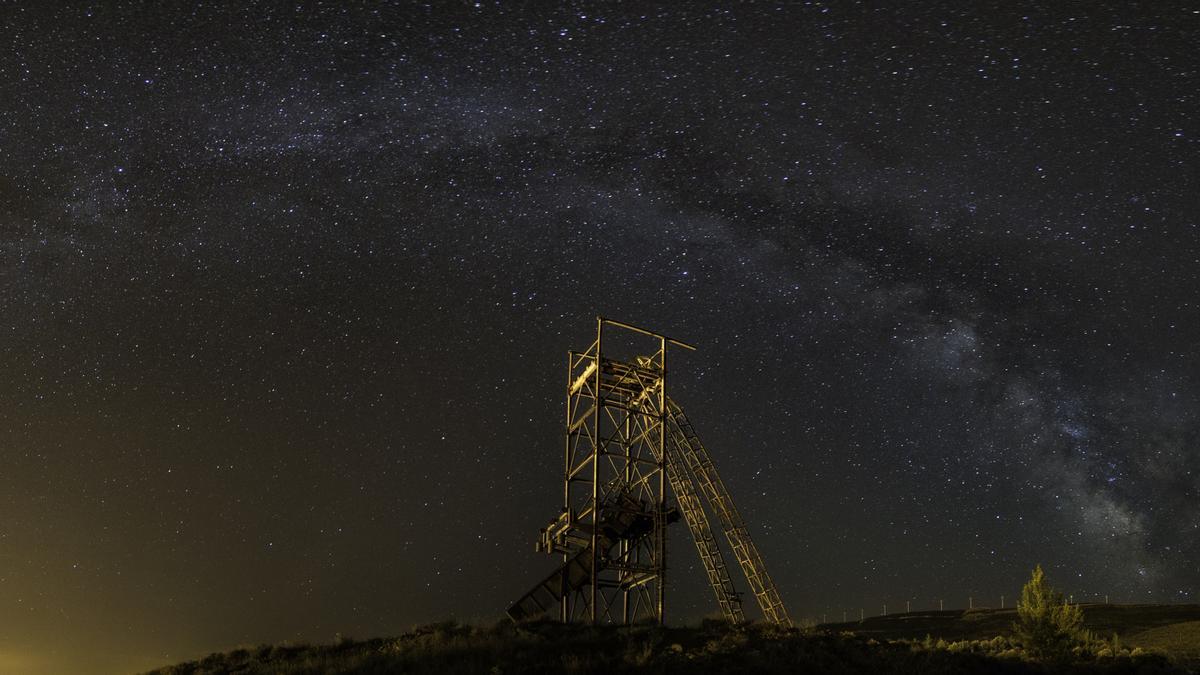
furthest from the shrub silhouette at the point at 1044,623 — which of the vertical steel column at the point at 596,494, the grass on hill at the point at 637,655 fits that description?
the vertical steel column at the point at 596,494

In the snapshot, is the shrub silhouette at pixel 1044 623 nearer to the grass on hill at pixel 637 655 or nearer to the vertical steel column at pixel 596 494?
the grass on hill at pixel 637 655

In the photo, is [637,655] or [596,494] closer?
[637,655]

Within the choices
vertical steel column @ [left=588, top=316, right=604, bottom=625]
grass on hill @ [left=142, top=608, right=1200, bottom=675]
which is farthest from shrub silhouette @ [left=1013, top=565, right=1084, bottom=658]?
vertical steel column @ [left=588, top=316, right=604, bottom=625]

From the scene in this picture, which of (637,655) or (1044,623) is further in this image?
(1044,623)

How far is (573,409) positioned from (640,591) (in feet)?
22.1

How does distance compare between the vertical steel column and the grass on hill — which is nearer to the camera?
the grass on hill

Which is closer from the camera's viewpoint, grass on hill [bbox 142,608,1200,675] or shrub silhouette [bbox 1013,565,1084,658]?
grass on hill [bbox 142,608,1200,675]

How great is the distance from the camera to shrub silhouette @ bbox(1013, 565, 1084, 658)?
23.1 meters

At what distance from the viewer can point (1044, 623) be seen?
23422 mm

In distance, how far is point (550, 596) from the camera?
30.6 meters

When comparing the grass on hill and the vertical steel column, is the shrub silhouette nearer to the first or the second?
the grass on hill

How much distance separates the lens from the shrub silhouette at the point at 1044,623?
23.1 m

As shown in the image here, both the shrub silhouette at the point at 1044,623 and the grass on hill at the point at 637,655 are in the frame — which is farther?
the shrub silhouette at the point at 1044,623

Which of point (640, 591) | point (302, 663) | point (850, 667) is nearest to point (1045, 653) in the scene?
point (850, 667)
